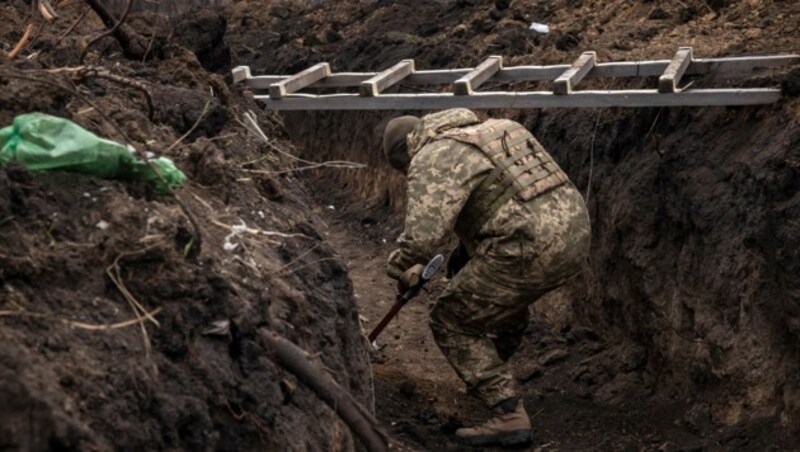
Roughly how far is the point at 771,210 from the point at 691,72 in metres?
1.62

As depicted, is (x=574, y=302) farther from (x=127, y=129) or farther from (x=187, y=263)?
(x=187, y=263)

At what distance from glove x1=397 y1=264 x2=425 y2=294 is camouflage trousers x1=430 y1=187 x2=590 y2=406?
0.25 m

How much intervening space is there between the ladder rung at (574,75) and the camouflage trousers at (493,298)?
1025 mm

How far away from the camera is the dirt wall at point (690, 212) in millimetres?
6855

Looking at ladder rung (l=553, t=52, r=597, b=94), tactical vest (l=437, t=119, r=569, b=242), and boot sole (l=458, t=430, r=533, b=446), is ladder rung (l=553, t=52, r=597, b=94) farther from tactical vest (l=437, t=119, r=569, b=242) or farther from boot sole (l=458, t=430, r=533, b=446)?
boot sole (l=458, t=430, r=533, b=446)

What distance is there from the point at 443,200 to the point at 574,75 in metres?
1.78

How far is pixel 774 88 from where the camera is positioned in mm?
7465

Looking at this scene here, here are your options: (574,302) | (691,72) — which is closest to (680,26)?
(691,72)

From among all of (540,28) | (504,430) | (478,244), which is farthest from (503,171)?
(540,28)

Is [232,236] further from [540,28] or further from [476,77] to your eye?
[540,28]

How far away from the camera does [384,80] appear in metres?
9.14

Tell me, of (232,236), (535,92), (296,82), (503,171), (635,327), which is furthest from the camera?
(296,82)

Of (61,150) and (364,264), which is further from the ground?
(61,150)

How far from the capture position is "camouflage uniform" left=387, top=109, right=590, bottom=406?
22.6 feet
